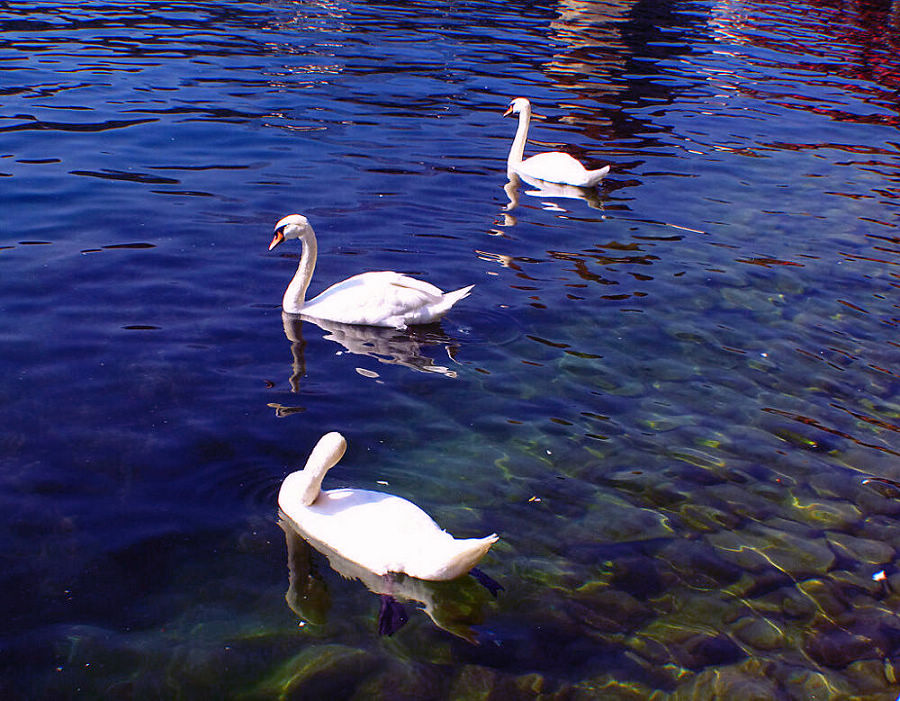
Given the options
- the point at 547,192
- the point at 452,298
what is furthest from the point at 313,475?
the point at 547,192

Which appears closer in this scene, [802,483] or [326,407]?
[802,483]

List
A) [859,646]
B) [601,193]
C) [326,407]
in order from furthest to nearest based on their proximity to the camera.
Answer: [601,193]
[326,407]
[859,646]

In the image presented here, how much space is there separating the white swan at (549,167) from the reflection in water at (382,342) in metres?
6.10

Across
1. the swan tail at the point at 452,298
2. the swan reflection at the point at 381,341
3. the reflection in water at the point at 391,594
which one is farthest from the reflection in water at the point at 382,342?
the reflection in water at the point at 391,594

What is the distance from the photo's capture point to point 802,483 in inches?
299

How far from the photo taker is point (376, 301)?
32.2 ft

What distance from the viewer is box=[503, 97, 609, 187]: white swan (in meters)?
15.2

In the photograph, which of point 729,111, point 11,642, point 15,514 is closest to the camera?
point 11,642

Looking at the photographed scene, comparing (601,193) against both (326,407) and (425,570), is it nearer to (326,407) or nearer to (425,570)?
(326,407)

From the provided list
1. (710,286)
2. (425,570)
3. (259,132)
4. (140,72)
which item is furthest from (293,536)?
(140,72)

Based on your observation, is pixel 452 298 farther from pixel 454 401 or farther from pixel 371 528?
pixel 371 528

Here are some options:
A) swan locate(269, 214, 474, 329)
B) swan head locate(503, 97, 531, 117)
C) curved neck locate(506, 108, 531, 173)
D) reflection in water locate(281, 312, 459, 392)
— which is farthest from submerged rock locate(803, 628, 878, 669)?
swan head locate(503, 97, 531, 117)

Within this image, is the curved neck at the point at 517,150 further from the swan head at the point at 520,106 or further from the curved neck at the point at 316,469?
the curved neck at the point at 316,469

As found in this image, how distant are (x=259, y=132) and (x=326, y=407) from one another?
1017 centimetres
